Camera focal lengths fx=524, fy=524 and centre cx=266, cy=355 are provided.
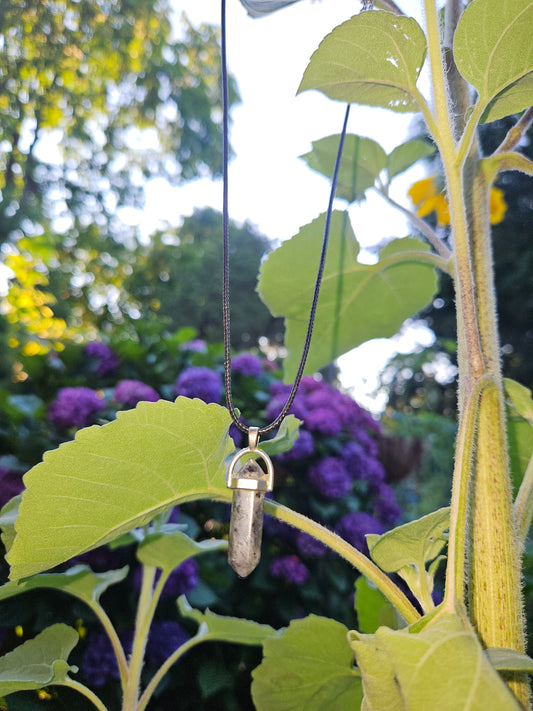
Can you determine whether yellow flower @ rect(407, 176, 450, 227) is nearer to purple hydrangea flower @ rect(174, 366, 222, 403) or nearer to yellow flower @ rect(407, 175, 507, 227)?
yellow flower @ rect(407, 175, 507, 227)

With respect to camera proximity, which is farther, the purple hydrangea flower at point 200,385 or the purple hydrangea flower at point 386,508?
the purple hydrangea flower at point 386,508

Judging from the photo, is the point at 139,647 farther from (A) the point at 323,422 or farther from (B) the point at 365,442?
(B) the point at 365,442

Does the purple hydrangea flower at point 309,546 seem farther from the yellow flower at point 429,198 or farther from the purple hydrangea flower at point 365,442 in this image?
the yellow flower at point 429,198

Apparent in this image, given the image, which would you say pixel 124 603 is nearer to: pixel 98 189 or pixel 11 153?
pixel 11 153

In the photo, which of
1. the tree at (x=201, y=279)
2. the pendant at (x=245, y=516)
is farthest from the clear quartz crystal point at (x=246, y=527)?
the tree at (x=201, y=279)

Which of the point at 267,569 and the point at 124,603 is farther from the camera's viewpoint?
the point at 267,569

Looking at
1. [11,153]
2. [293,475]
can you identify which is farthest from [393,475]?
[11,153]
